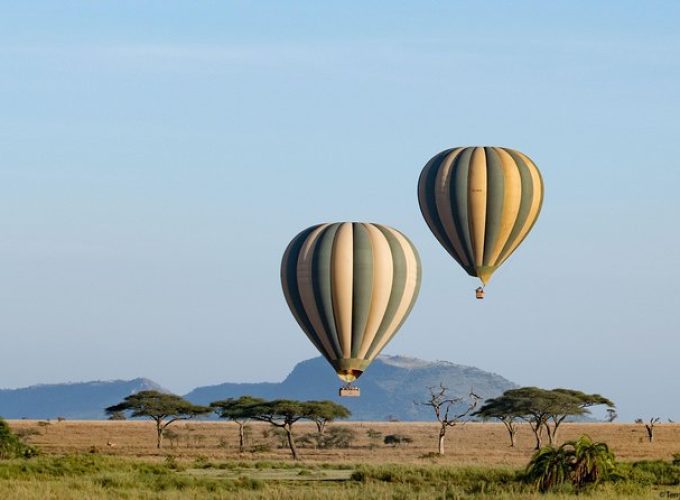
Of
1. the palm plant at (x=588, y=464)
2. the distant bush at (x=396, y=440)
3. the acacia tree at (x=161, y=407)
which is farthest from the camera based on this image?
the distant bush at (x=396, y=440)

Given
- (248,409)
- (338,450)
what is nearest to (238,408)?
(248,409)

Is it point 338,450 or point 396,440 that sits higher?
point 396,440

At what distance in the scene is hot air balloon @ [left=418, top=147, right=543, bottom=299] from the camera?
67562 mm

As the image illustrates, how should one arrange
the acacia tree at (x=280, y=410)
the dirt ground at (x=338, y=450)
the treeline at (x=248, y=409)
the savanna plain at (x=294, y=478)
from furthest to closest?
1. the treeline at (x=248, y=409)
2. the acacia tree at (x=280, y=410)
3. the dirt ground at (x=338, y=450)
4. the savanna plain at (x=294, y=478)

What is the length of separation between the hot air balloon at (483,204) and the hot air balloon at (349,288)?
4.90m

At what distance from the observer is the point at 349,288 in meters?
62.4

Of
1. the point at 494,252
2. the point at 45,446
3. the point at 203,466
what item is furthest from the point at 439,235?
the point at 45,446

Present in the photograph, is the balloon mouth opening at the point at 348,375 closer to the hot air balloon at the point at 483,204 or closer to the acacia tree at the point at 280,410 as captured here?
the hot air balloon at the point at 483,204

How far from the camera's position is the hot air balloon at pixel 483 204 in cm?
6756

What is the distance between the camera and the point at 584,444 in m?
42.5

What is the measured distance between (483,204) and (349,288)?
30.7 ft

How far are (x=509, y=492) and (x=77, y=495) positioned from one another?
13841 mm

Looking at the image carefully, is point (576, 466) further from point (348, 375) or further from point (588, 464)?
point (348, 375)

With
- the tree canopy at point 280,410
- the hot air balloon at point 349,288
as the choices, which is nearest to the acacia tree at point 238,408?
the tree canopy at point 280,410
